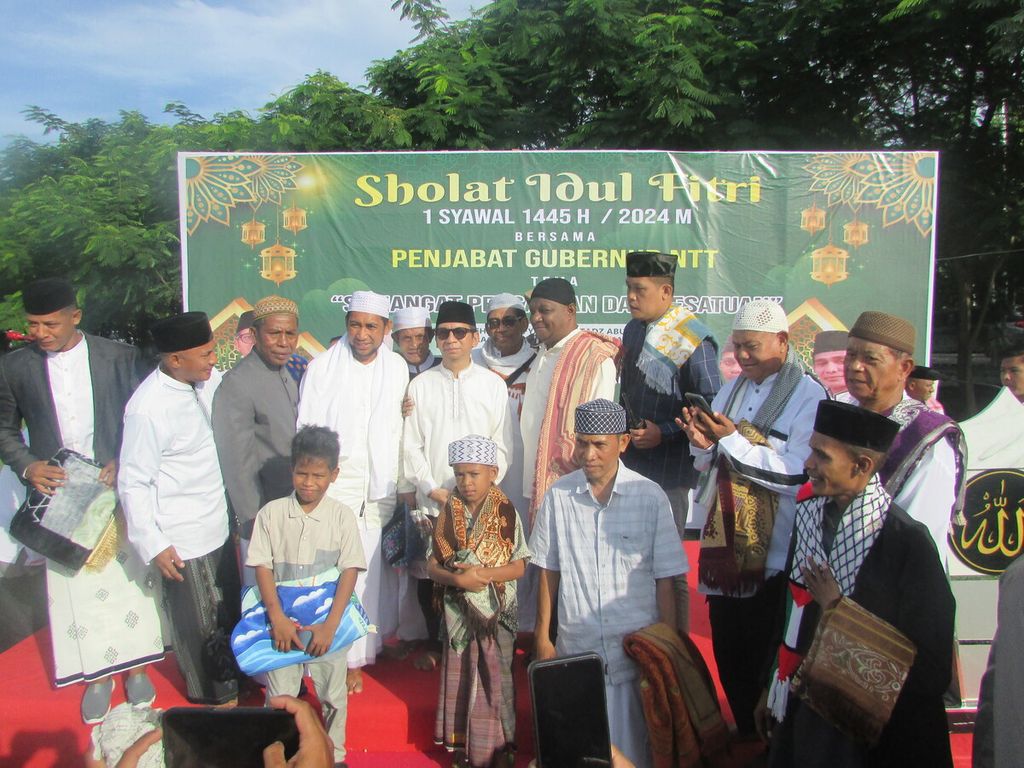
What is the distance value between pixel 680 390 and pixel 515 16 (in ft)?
23.2

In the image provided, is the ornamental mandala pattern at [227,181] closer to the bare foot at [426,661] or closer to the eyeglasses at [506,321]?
the eyeglasses at [506,321]

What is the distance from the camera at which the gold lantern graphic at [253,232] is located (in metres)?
5.88

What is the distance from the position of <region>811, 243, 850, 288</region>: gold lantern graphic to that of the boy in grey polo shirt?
421 cm

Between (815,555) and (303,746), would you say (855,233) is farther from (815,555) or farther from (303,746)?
(303,746)

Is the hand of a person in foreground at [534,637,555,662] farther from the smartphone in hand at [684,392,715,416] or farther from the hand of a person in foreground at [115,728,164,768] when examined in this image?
the hand of a person in foreground at [115,728,164,768]

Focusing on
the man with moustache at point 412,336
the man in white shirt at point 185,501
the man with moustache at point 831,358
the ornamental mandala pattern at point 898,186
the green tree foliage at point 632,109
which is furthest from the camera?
the green tree foliage at point 632,109

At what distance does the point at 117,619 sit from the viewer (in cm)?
325

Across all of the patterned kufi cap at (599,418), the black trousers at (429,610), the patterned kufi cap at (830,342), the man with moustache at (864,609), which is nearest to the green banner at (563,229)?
the patterned kufi cap at (830,342)

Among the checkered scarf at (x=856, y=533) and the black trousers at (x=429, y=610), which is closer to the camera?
the checkered scarf at (x=856, y=533)

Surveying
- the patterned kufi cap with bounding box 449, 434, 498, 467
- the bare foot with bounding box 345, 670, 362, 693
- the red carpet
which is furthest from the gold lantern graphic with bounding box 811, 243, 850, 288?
the bare foot with bounding box 345, 670, 362, 693

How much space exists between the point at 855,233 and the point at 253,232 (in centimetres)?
459

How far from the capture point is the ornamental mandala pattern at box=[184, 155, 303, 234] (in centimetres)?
586

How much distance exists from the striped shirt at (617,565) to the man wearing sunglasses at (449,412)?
2.98 feet

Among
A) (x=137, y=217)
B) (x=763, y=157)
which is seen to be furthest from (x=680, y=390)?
(x=137, y=217)
